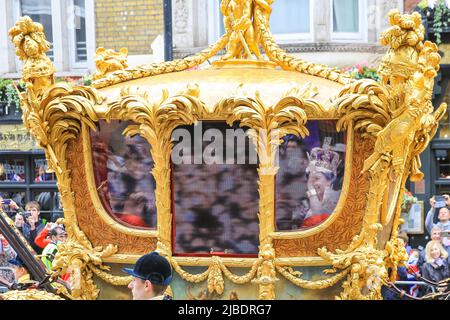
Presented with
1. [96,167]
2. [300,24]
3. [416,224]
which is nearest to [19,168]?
[300,24]

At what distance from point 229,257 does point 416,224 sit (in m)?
6.96

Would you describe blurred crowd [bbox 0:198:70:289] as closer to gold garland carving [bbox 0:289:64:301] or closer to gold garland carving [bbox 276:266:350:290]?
gold garland carving [bbox 0:289:64:301]

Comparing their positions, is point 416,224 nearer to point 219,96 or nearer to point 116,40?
point 116,40

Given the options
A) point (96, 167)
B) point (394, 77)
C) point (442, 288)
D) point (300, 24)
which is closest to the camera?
point (394, 77)

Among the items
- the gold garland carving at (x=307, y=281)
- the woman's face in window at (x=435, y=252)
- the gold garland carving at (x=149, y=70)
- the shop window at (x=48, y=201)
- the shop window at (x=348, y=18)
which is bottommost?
the shop window at (x=48, y=201)

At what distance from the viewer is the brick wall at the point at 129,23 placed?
48.4 ft

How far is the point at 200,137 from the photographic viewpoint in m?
5.14

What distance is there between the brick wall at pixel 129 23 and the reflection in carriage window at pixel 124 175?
945cm

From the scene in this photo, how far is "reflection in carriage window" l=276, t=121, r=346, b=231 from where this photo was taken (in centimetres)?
512

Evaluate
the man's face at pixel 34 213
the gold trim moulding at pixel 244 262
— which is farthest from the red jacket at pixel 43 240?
the gold trim moulding at pixel 244 262

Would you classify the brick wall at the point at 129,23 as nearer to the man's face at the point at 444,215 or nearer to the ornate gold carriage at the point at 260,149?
the man's face at the point at 444,215

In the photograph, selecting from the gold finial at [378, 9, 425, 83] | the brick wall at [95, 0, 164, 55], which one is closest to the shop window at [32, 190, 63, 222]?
the brick wall at [95, 0, 164, 55]

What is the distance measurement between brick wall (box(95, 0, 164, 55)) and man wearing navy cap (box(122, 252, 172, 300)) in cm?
1043

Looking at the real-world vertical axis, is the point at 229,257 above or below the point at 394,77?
below
